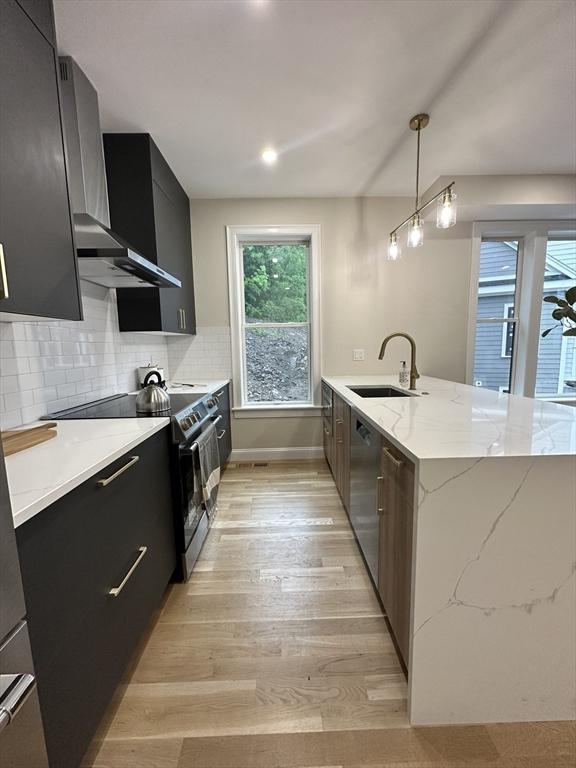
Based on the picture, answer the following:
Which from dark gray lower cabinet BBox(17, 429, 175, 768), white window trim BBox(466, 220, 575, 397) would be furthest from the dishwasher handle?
white window trim BBox(466, 220, 575, 397)

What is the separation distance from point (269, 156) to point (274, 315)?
1419 millimetres

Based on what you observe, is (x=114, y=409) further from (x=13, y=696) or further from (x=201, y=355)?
(x=201, y=355)

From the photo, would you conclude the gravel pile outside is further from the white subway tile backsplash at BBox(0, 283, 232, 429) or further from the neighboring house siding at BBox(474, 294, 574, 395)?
the neighboring house siding at BBox(474, 294, 574, 395)

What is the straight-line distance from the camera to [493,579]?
1.00 meters

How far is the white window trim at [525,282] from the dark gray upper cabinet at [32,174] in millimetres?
3419

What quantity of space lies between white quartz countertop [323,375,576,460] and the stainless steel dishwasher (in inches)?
5.2

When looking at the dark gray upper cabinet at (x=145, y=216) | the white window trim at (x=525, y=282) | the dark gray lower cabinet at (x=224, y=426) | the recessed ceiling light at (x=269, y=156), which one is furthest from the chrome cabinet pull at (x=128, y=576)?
the white window trim at (x=525, y=282)

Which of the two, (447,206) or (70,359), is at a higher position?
(447,206)

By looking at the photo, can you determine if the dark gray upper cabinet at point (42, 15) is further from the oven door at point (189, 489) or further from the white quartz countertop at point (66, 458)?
the oven door at point (189, 489)

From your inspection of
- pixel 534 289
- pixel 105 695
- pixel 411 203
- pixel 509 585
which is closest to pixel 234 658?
pixel 105 695

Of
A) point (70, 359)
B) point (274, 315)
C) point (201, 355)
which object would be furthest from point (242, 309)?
point (70, 359)

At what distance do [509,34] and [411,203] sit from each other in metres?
1.72

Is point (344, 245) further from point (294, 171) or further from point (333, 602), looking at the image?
point (333, 602)

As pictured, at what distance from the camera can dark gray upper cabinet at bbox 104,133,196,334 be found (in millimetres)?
2133
